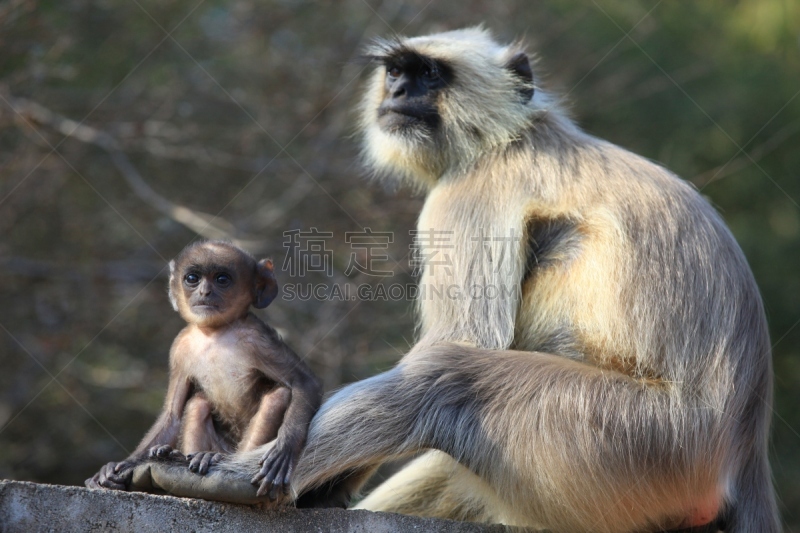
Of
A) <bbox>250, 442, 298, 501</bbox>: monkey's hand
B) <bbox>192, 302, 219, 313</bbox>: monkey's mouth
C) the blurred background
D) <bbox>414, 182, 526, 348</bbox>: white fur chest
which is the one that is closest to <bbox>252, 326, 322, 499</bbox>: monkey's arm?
<bbox>250, 442, 298, 501</bbox>: monkey's hand

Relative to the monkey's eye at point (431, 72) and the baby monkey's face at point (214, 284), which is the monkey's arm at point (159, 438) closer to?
the baby monkey's face at point (214, 284)

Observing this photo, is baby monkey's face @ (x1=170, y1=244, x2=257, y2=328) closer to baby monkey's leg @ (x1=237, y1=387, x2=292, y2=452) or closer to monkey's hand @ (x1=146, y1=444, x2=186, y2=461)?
baby monkey's leg @ (x1=237, y1=387, x2=292, y2=452)

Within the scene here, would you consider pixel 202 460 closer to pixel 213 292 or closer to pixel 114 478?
pixel 114 478

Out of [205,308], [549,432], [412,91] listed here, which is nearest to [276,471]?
[205,308]

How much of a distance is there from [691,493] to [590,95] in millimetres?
6251

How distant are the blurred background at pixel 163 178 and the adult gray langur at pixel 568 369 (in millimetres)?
2710

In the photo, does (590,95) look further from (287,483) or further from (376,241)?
(287,483)

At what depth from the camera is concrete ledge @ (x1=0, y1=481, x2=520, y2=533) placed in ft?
9.34

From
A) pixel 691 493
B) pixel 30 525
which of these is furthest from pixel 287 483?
pixel 691 493

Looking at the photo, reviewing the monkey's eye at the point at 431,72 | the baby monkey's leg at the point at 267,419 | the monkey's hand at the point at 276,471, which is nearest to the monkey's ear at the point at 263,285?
the baby monkey's leg at the point at 267,419

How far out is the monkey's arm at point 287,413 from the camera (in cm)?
302

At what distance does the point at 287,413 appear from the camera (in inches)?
128

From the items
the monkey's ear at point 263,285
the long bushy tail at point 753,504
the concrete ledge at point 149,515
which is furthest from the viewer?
the long bushy tail at point 753,504

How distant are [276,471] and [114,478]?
1.70 feet
